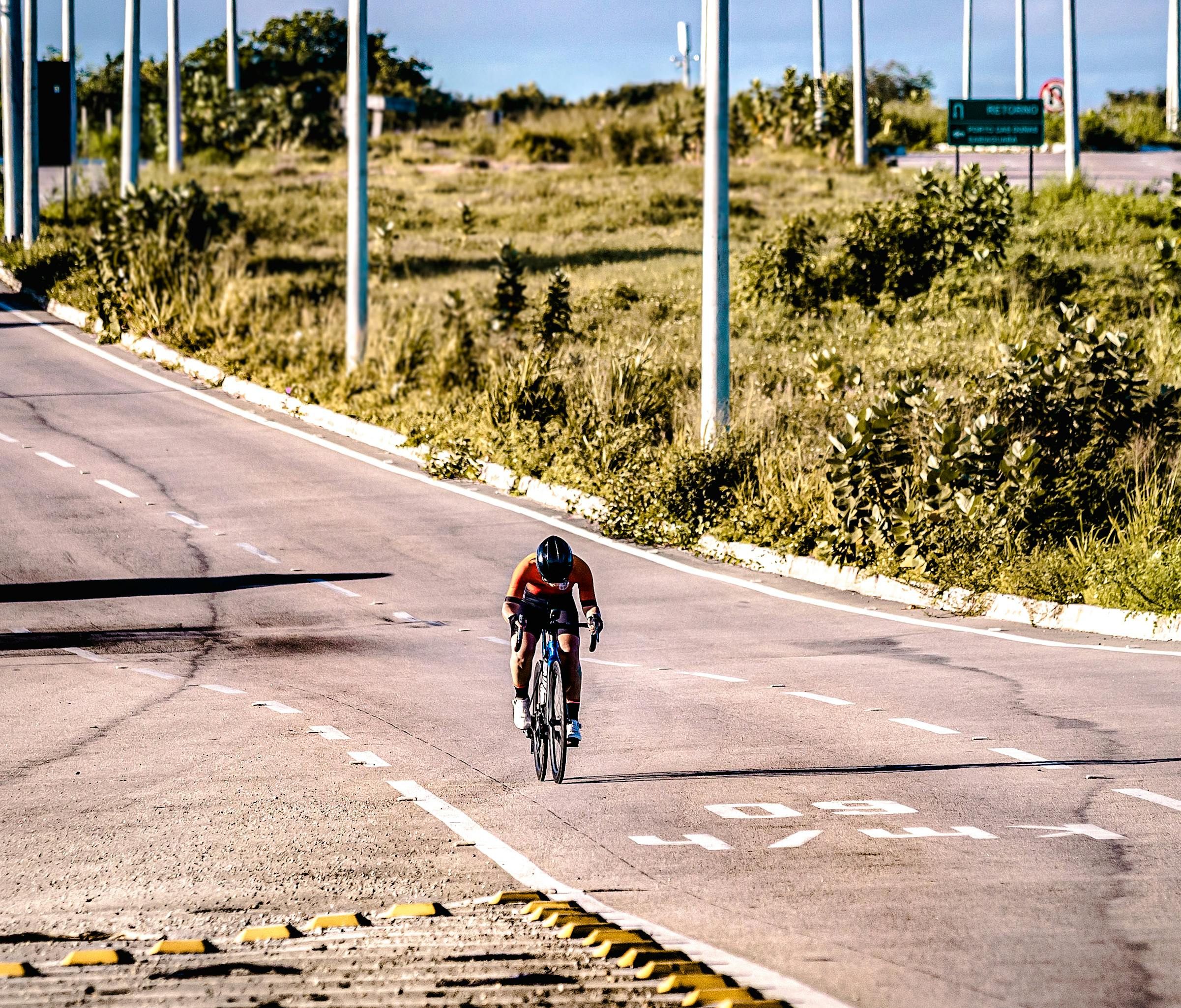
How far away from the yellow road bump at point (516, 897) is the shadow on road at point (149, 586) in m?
8.49

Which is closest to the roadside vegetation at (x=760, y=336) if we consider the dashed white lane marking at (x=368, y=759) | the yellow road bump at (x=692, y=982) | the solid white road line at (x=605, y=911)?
the dashed white lane marking at (x=368, y=759)

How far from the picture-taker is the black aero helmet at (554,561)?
8125 mm

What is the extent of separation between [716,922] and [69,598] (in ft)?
30.8

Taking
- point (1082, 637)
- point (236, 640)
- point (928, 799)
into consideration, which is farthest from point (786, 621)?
point (928, 799)

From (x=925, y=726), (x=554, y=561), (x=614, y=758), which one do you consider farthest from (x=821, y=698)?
(x=554, y=561)

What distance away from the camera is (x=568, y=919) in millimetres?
6078

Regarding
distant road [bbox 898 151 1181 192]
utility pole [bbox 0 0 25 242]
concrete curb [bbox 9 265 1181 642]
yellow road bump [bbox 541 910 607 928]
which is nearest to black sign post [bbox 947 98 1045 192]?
distant road [bbox 898 151 1181 192]

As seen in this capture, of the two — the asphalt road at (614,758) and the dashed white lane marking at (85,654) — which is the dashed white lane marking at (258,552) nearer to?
the asphalt road at (614,758)

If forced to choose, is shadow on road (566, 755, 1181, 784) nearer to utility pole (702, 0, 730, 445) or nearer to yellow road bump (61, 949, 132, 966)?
yellow road bump (61, 949, 132, 966)

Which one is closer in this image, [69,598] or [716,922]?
[716,922]

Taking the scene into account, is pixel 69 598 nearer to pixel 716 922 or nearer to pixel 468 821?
pixel 468 821

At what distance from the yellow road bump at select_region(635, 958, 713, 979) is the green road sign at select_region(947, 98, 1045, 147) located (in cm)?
3356

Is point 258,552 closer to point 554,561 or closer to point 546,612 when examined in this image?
point 546,612

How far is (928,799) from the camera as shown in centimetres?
806
